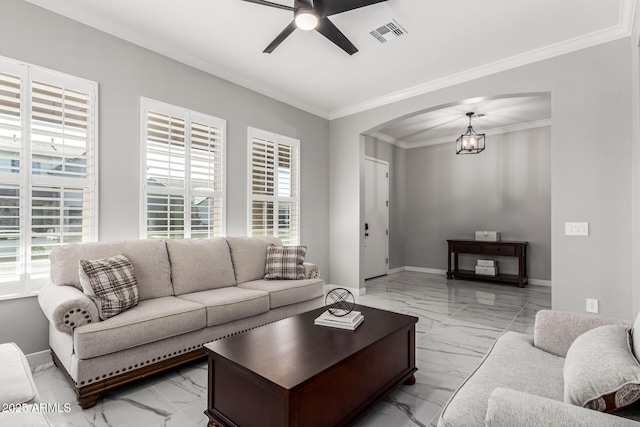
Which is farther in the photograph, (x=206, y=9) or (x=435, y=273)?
(x=435, y=273)

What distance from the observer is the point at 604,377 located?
1.03 m

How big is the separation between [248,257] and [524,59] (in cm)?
369

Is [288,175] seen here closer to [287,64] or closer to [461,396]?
[287,64]

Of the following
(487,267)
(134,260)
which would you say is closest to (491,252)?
(487,267)

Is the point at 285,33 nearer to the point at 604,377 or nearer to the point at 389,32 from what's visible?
the point at 389,32

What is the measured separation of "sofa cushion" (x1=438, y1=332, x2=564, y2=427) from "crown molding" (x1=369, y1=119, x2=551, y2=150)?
4217 millimetres

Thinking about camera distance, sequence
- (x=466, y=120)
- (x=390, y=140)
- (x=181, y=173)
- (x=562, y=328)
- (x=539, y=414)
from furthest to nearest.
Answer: (x=390, y=140)
(x=466, y=120)
(x=181, y=173)
(x=562, y=328)
(x=539, y=414)

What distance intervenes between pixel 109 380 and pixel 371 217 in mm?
4965

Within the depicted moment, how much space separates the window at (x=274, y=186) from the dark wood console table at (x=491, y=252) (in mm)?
3267

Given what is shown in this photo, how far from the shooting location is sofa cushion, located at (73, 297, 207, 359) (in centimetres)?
196

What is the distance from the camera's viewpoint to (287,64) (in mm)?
3738

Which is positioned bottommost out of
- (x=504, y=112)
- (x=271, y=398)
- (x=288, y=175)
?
(x=271, y=398)

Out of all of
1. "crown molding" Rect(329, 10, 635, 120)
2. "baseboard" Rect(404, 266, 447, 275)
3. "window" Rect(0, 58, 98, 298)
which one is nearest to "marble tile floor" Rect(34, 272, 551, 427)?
"window" Rect(0, 58, 98, 298)

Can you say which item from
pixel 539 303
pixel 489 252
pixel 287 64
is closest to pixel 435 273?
pixel 489 252
